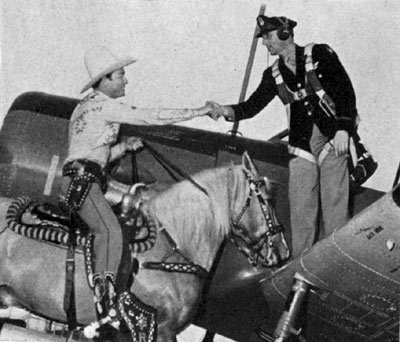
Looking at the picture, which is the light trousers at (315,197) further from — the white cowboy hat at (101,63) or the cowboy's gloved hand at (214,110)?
the white cowboy hat at (101,63)

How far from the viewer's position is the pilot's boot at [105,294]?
413cm

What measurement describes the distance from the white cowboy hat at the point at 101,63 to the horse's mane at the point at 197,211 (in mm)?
804

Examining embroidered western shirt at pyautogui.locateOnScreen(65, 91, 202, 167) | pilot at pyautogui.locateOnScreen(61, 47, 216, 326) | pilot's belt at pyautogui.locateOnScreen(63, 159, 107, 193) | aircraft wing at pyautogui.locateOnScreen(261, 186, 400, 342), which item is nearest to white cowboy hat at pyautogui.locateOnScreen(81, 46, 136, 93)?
Answer: pilot at pyautogui.locateOnScreen(61, 47, 216, 326)

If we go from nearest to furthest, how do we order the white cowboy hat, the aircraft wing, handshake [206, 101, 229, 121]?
the aircraft wing, the white cowboy hat, handshake [206, 101, 229, 121]

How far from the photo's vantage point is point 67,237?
14.1 ft

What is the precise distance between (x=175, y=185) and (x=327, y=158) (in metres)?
0.99

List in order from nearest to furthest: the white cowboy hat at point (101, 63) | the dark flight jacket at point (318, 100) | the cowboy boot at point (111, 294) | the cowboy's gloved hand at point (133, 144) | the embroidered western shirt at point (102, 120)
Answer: the cowboy boot at point (111, 294) → the embroidered western shirt at point (102, 120) → the white cowboy hat at point (101, 63) → the dark flight jacket at point (318, 100) → the cowboy's gloved hand at point (133, 144)

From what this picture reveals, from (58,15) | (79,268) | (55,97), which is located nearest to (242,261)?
(79,268)

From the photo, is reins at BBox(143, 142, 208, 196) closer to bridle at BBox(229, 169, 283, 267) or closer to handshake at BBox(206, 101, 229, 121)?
handshake at BBox(206, 101, 229, 121)

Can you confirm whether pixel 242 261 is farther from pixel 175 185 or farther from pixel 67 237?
pixel 67 237

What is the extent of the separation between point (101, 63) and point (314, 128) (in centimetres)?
144

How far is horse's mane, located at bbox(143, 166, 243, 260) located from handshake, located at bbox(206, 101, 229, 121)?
54cm

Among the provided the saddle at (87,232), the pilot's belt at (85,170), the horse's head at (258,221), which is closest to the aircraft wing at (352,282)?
the horse's head at (258,221)

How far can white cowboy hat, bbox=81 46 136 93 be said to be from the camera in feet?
14.3
